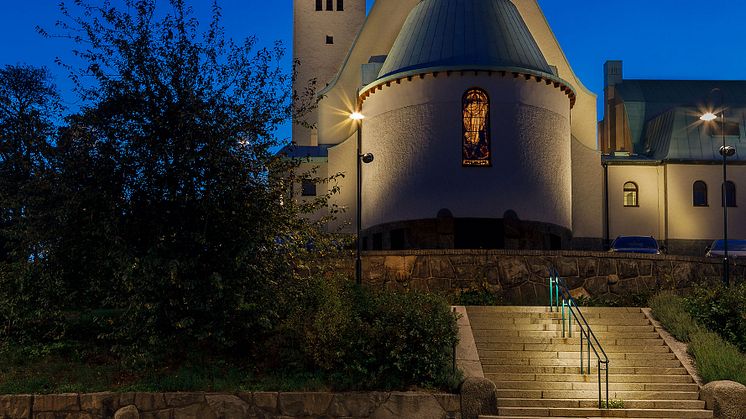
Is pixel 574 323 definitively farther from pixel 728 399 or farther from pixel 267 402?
pixel 267 402

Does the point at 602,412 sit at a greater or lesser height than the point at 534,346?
lesser

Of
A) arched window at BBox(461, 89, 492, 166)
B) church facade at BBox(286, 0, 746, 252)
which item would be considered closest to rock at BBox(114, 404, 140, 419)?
church facade at BBox(286, 0, 746, 252)

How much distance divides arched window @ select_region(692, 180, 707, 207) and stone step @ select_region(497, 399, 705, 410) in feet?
85.9

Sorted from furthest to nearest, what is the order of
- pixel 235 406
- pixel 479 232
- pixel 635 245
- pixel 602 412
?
pixel 635 245, pixel 479 232, pixel 602 412, pixel 235 406

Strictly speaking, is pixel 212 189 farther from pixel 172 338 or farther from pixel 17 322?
pixel 17 322

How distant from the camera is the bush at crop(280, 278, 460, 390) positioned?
53.0ft

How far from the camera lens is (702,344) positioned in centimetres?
1786

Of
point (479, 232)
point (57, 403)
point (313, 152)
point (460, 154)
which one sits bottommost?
point (57, 403)

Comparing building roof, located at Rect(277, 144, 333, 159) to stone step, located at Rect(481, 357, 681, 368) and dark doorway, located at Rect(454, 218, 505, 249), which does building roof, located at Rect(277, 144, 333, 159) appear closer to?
dark doorway, located at Rect(454, 218, 505, 249)

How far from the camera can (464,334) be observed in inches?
728

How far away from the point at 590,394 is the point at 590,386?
1.04ft

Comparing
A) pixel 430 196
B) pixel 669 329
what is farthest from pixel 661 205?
pixel 669 329

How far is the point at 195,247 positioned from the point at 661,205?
27953mm

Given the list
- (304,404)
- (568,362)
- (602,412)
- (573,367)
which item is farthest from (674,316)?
(304,404)
